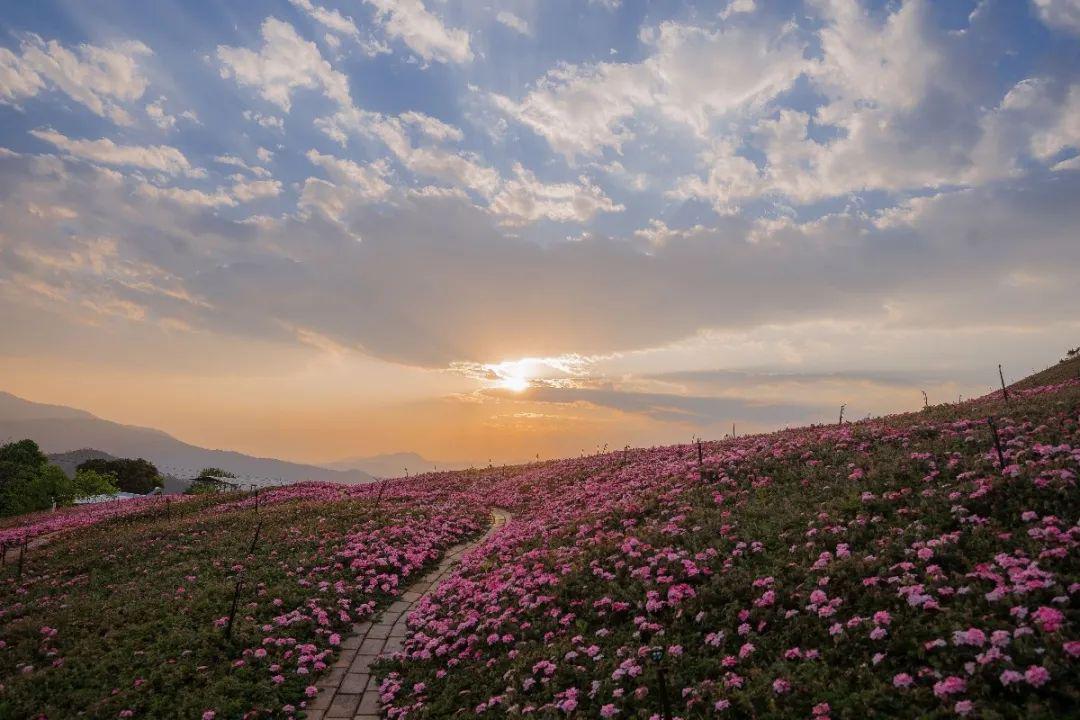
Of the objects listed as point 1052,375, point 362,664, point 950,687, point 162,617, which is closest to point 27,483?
point 162,617

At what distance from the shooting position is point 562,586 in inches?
706

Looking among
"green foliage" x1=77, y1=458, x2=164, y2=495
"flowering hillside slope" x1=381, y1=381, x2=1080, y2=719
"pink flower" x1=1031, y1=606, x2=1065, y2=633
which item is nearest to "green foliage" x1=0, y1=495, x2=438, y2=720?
"flowering hillside slope" x1=381, y1=381, x2=1080, y2=719

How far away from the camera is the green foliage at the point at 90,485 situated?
6706 centimetres

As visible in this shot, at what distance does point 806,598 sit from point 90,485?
8232cm

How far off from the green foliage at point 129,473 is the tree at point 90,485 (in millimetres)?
11158

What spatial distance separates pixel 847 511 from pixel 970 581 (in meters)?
5.11

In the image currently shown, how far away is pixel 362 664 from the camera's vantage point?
56.9 ft

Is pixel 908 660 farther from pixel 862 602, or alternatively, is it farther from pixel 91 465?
pixel 91 465

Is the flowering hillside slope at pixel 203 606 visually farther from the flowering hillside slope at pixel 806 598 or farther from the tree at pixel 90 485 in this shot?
the tree at pixel 90 485

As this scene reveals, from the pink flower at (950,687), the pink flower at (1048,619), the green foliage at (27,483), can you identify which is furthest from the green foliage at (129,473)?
the pink flower at (1048,619)

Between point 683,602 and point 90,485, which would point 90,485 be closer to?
point 90,485

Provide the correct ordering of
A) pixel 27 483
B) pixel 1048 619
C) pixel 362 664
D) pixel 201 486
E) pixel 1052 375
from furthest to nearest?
pixel 201 486, pixel 27 483, pixel 1052 375, pixel 362 664, pixel 1048 619

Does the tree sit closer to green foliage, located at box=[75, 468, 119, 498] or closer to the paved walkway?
green foliage, located at box=[75, 468, 119, 498]

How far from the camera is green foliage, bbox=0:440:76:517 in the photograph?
61750 mm
